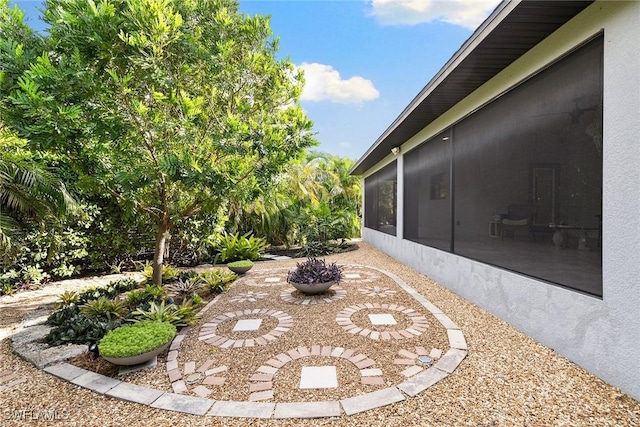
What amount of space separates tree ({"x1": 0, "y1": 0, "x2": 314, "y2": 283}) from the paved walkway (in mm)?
2125

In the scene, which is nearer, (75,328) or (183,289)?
(75,328)

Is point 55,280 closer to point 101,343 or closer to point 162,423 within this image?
point 101,343

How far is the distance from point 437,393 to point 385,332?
134 centimetres

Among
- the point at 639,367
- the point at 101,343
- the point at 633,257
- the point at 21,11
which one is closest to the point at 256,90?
the point at 21,11

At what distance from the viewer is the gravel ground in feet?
7.72

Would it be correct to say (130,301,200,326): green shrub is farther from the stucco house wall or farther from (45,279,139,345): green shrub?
the stucco house wall

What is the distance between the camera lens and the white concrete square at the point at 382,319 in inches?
169

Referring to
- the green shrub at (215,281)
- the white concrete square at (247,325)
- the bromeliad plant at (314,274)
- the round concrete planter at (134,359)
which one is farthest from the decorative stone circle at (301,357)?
the green shrub at (215,281)

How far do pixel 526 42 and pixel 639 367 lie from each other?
3650 millimetres

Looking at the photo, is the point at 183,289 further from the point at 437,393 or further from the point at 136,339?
the point at 437,393

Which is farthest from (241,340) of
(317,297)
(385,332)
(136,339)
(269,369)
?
(317,297)

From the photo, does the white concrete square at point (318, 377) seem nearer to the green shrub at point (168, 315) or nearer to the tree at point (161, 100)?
the green shrub at point (168, 315)

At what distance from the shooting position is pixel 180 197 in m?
5.95

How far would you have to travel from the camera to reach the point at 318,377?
2.95 metres
